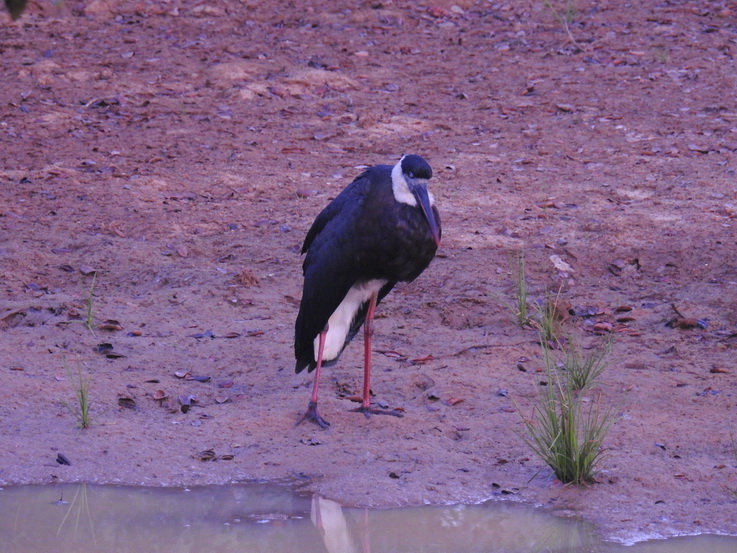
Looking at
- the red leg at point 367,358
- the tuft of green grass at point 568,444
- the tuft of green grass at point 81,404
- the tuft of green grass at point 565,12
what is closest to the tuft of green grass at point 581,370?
the tuft of green grass at point 568,444

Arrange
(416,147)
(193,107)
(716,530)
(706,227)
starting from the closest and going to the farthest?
1. (716,530)
2. (706,227)
3. (416,147)
4. (193,107)

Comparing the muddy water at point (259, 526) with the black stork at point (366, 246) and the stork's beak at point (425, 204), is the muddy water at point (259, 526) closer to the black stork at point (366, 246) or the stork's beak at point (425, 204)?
the black stork at point (366, 246)

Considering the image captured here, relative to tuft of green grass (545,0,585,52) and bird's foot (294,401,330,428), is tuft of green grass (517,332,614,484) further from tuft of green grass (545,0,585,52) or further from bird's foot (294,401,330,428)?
tuft of green grass (545,0,585,52)

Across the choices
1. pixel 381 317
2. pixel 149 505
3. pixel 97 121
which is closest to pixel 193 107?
pixel 97 121

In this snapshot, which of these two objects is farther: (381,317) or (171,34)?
(171,34)

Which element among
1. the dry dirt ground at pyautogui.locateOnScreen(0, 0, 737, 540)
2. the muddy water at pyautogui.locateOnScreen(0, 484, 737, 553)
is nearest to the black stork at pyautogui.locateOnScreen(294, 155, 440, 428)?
the dry dirt ground at pyautogui.locateOnScreen(0, 0, 737, 540)

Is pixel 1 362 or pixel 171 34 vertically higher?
pixel 171 34

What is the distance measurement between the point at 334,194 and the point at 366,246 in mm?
3096

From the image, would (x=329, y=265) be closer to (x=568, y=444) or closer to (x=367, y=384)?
(x=367, y=384)

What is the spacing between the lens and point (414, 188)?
5062mm

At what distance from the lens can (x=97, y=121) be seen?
923 centimetres

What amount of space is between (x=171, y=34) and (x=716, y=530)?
28.4 ft

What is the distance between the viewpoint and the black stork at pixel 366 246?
5.02m

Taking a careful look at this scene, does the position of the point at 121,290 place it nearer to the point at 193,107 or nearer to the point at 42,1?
the point at 193,107
